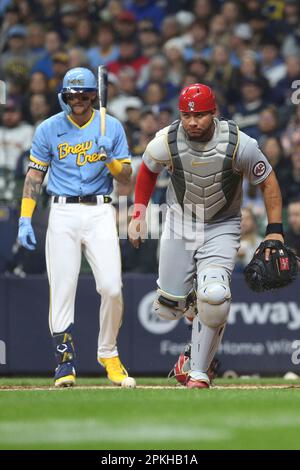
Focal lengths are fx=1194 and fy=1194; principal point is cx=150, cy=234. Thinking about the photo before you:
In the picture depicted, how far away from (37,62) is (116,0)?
60.7 inches

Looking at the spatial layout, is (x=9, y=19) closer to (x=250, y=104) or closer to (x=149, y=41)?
(x=149, y=41)

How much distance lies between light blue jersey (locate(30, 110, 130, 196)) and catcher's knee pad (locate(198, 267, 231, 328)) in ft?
4.34

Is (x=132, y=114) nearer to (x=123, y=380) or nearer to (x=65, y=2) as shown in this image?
(x=65, y=2)

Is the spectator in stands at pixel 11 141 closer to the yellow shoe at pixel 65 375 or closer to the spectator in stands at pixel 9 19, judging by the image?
the spectator in stands at pixel 9 19

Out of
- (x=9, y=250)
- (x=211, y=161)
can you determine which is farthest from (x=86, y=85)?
(x=9, y=250)

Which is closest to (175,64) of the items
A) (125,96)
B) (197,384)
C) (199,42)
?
(199,42)

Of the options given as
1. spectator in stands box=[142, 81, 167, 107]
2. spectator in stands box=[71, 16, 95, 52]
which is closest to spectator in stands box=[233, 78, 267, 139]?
spectator in stands box=[142, 81, 167, 107]

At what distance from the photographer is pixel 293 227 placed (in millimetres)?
12641

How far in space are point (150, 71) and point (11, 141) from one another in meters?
2.19

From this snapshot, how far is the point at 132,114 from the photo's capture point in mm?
14734

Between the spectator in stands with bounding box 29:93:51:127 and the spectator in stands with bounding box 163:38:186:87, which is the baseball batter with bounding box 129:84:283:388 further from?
the spectator in stands with bounding box 163:38:186:87

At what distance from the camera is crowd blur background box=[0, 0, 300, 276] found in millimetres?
13188

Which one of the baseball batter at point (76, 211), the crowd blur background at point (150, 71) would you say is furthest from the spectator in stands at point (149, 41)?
the baseball batter at point (76, 211)
